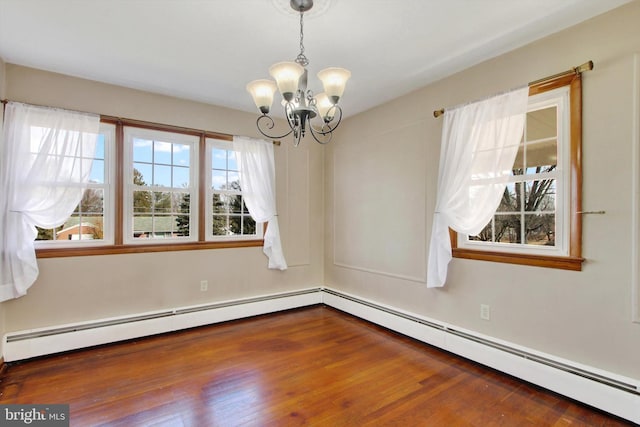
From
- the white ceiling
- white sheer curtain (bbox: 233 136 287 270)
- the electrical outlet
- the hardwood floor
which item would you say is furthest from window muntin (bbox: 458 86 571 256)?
white sheer curtain (bbox: 233 136 287 270)

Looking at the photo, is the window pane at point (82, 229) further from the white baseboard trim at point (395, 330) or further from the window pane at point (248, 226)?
the window pane at point (248, 226)

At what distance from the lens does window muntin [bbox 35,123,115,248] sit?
123 inches

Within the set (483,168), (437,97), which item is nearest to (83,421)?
(483,168)

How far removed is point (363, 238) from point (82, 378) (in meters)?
3.16

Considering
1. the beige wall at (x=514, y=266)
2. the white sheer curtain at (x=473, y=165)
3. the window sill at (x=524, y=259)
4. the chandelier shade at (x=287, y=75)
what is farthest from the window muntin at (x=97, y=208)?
the window sill at (x=524, y=259)

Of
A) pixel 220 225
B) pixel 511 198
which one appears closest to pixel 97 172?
pixel 220 225

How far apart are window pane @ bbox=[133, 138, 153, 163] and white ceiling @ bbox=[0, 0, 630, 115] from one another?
60 cm

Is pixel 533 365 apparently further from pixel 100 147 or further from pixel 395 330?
pixel 100 147

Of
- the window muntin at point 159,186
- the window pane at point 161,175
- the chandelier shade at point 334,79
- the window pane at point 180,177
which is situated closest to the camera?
the chandelier shade at point 334,79

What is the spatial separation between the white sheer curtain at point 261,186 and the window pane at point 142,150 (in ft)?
3.20

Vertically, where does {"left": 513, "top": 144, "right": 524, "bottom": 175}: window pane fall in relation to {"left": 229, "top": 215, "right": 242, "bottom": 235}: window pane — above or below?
above

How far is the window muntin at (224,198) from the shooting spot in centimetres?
391

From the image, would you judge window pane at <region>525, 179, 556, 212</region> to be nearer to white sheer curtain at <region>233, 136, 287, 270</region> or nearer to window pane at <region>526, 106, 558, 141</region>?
window pane at <region>526, 106, 558, 141</region>

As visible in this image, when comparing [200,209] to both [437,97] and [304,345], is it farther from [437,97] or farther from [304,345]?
[437,97]
